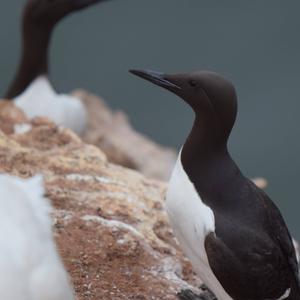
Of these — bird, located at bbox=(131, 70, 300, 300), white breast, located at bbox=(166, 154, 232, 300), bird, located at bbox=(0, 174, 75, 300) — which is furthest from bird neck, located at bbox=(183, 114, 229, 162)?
bird, located at bbox=(0, 174, 75, 300)

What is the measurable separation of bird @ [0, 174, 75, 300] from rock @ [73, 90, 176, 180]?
542cm

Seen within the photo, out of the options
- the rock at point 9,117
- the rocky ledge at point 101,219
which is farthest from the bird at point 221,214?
the rock at point 9,117

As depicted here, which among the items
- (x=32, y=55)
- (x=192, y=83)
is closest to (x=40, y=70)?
(x=32, y=55)

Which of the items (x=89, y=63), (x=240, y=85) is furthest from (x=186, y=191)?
(x=89, y=63)

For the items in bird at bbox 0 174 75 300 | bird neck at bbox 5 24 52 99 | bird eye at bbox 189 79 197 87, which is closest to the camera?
bird at bbox 0 174 75 300

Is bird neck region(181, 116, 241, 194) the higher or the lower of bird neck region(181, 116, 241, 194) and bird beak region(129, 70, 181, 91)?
the lower

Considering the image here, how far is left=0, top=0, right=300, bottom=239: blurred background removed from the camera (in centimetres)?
1291

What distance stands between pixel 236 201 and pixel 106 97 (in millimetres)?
8930

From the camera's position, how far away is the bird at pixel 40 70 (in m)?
10.2

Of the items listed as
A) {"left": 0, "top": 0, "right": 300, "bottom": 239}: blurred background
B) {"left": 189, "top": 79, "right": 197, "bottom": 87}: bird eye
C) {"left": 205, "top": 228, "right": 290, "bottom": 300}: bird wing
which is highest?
{"left": 189, "top": 79, "right": 197, "bottom": 87}: bird eye

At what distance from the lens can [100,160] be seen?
6508mm

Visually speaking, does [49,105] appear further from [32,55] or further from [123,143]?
[123,143]

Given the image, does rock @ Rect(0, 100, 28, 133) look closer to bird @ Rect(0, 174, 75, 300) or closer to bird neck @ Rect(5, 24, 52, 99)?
bird @ Rect(0, 174, 75, 300)

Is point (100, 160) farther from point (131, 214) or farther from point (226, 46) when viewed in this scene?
point (226, 46)
